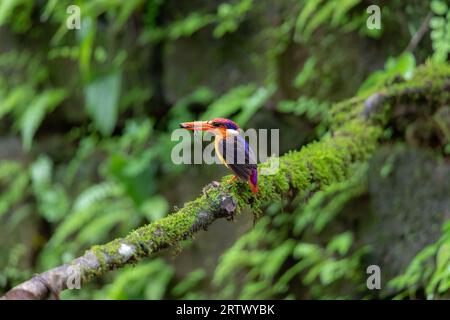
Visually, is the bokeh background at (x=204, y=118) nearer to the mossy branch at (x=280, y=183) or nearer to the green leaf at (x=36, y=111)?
the green leaf at (x=36, y=111)

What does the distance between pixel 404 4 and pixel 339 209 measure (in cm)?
101

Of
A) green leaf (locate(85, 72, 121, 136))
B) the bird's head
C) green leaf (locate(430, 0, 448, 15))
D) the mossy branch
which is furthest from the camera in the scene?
green leaf (locate(85, 72, 121, 136))

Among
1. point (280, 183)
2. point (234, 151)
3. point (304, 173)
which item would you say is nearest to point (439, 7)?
point (304, 173)

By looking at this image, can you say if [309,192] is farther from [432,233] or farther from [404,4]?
[404,4]

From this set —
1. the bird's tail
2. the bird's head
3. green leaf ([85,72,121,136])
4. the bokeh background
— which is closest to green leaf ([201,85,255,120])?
the bokeh background

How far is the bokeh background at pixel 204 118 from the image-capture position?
2.89m

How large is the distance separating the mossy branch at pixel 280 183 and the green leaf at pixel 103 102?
5.69ft

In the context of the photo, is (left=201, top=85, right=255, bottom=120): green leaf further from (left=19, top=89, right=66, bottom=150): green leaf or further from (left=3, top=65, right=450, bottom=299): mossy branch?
(left=19, top=89, right=66, bottom=150): green leaf

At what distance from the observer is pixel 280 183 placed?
6.44 ft

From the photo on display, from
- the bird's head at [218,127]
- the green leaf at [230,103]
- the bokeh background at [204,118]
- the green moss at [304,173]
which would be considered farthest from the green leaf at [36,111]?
the bird's head at [218,127]

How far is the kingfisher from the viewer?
1751 millimetres

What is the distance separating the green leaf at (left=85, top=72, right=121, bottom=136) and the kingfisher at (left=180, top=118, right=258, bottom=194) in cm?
205

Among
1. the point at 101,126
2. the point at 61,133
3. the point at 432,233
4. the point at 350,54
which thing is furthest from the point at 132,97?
the point at 432,233

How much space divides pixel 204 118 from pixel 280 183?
1.61 m
